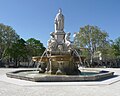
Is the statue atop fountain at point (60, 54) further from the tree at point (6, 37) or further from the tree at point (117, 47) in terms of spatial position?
the tree at point (117, 47)

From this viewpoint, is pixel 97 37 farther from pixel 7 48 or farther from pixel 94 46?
pixel 7 48

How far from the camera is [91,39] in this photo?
1836 inches

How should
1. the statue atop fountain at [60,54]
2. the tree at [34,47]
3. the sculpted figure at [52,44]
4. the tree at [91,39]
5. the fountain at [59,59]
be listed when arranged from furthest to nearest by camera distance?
the tree at [34,47]
the tree at [91,39]
the sculpted figure at [52,44]
the statue atop fountain at [60,54]
the fountain at [59,59]

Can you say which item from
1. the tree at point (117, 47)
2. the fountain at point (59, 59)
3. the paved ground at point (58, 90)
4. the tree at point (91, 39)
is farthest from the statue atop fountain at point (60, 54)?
the tree at point (117, 47)

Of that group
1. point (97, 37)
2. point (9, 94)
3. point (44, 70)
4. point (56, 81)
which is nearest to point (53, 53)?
point (44, 70)

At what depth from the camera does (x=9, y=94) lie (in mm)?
8930

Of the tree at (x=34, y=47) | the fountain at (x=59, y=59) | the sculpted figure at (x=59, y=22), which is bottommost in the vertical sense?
the fountain at (x=59, y=59)

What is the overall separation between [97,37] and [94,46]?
2.23 m

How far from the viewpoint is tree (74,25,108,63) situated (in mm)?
46438

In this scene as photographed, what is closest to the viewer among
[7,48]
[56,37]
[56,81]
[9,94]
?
[9,94]

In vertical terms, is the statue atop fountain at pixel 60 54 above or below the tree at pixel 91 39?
below

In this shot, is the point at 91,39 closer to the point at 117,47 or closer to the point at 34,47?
the point at 117,47

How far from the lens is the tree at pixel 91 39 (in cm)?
4644

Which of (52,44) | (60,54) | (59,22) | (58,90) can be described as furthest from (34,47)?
(58,90)
